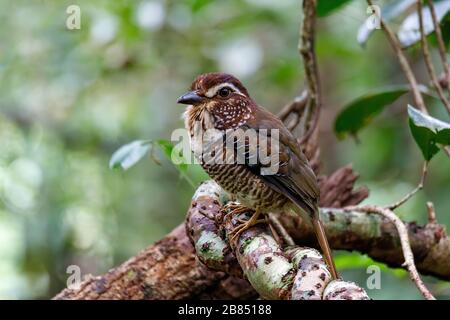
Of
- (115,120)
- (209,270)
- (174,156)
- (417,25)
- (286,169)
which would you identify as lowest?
(209,270)

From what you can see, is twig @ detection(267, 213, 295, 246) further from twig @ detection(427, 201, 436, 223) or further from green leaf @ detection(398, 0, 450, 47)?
green leaf @ detection(398, 0, 450, 47)

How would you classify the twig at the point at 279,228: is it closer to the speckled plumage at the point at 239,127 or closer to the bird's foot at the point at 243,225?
the speckled plumage at the point at 239,127

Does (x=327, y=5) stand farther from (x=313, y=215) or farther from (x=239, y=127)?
(x=313, y=215)

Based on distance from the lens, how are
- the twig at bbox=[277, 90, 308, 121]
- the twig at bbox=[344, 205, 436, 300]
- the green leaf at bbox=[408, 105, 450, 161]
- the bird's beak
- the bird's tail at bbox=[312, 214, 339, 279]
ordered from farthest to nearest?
the twig at bbox=[277, 90, 308, 121] → the bird's beak → the bird's tail at bbox=[312, 214, 339, 279] → the green leaf at bbox=[408, 105, 450, 161] → the twig at bbox=[344, 205, 436, 300]

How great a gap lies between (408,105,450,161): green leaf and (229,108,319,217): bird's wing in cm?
45

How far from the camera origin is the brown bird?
2721mm

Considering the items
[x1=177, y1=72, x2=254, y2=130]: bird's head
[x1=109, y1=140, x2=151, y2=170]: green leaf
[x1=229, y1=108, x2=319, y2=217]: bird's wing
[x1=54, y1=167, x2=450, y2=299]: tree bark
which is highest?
→ [x1=177, y1=72, x2=254, y2=130]: bird's head

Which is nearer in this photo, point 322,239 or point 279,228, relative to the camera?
point 322,239

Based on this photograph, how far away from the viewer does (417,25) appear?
3574mm

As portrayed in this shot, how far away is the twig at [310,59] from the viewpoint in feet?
11.2

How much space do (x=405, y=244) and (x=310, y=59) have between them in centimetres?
140

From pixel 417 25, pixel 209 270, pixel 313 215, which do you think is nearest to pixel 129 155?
pixel 209 270

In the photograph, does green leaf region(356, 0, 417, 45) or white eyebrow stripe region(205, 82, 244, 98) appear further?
green leaf region(356, 0, 417, 45)

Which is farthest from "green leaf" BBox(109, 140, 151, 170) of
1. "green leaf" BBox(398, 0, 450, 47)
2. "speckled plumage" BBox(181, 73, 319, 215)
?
"green leaf" BBox(398, 0, 450, 47)
